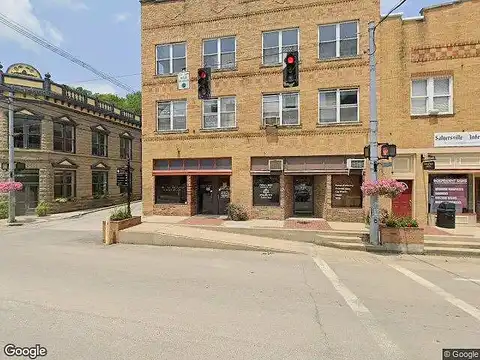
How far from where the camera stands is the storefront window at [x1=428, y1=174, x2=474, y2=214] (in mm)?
14578

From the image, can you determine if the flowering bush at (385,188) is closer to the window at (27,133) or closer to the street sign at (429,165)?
the street sign at (429,165)

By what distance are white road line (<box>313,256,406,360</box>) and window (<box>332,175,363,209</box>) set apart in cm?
816

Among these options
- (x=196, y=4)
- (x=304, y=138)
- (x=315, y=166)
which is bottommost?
(x=315, y=166)

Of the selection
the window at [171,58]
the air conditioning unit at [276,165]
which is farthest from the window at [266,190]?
the window at [171,58]

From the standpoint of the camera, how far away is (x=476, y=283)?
7523 mm

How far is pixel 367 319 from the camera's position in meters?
5.36

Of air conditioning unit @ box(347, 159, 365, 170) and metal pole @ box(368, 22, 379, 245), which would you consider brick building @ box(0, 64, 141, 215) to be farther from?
metal pole @ box(368, 22, 379, 245)

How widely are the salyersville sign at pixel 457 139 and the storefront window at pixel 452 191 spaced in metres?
1.44

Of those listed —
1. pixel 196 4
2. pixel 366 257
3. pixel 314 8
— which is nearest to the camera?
pixel 366 257

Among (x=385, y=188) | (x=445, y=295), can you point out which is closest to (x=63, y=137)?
(x=385, y=188)

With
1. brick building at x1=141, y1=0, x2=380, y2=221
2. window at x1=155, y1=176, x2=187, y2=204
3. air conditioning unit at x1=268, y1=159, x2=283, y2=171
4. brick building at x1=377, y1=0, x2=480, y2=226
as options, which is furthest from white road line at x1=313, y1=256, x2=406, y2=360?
window at x1=155, y1=176, x2=187, y2=204

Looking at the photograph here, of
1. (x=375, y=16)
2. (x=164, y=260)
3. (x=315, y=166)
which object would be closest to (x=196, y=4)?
(x=375, y=16)

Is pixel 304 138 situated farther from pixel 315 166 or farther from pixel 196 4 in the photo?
pixel 196 4

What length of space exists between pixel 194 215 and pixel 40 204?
11871 mm
